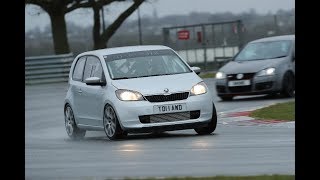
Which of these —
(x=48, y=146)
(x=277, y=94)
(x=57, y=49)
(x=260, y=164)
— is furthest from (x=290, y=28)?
(x=260, y=164)

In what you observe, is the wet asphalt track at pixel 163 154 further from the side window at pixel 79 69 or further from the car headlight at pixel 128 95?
the side window at pixel 79 69

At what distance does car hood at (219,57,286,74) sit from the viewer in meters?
25.2

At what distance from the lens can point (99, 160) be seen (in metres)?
13.3

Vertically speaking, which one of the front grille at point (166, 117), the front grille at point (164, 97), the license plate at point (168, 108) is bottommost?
the front grille at point (166, 117)

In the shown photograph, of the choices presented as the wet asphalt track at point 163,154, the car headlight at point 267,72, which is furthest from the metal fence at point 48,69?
the wet asphalt track at point 163,154

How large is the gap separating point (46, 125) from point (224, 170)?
11174 mm

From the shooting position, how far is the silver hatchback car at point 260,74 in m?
25.2

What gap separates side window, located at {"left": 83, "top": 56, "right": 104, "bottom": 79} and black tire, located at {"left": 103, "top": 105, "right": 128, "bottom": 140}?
3.09 feet

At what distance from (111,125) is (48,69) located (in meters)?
30.2

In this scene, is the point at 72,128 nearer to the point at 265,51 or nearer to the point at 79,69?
the point at 79,69

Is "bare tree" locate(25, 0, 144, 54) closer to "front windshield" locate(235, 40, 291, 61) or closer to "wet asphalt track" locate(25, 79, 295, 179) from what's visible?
"front windshield" locate(235, 40, 291, 61)

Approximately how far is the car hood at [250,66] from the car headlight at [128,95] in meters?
9.11
